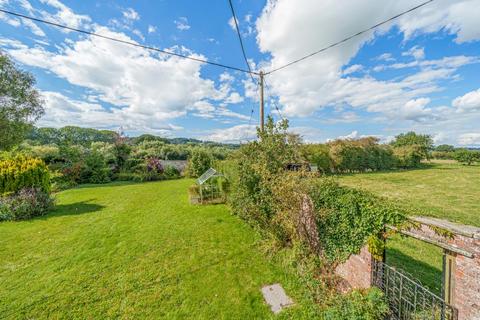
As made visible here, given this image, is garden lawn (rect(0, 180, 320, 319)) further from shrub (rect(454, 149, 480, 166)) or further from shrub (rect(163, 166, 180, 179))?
shrub (rect(454, 149, 480, 166))

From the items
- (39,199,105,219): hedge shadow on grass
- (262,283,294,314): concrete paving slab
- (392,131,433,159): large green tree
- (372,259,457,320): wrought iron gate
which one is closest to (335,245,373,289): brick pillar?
(372,259,457,320): wrought iron gate

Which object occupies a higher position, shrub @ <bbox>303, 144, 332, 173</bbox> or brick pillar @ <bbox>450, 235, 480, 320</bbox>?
shrub @ <bbox>303, 144, 332, 173</bbox>

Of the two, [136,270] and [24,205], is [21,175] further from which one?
[136,270]

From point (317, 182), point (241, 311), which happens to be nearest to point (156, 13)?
point (317, 182)

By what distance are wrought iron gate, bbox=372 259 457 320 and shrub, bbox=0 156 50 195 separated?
43.6ft

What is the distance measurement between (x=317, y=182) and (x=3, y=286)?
7242mm

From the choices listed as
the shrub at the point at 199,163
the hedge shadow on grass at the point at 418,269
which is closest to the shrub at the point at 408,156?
the shrub at the point at 199,163

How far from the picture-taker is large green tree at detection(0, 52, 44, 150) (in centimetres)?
1376

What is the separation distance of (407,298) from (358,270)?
27.4 inches

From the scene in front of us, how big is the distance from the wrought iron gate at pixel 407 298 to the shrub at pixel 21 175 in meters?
13.3

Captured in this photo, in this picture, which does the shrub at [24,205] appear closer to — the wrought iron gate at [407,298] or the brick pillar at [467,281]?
the wrought iron gate at [407,298]

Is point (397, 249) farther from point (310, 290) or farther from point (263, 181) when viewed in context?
point (263, 181)

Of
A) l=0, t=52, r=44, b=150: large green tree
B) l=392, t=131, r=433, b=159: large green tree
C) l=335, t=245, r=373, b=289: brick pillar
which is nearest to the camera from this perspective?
l=335, t=245, r=373, b=289: brick pillar

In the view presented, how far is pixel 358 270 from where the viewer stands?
3438 mm
